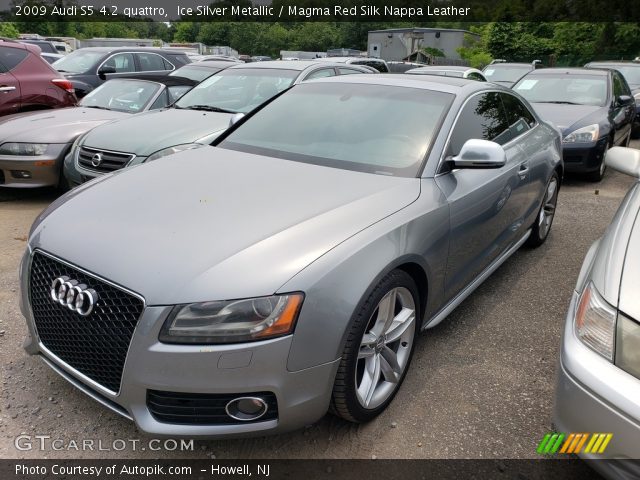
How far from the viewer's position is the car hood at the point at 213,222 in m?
1.92

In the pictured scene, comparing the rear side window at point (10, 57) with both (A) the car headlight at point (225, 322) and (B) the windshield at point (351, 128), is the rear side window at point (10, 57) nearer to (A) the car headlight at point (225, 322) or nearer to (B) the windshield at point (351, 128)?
(B) the windshield at point (351, 128)

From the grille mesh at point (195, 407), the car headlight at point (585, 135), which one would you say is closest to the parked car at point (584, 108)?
the car headlight at point (585, 135)

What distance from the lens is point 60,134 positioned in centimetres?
552

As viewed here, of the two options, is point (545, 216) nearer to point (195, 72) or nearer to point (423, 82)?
point (423, 82)

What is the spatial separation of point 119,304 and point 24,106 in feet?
19.8

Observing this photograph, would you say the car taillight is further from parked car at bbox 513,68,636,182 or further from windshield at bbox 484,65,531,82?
windshield at bbox 484,65,531,82

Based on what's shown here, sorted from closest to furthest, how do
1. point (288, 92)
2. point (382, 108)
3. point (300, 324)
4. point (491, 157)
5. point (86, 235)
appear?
point (300, 324) < point (86, 235) < point (491, 157) < point (382, 108) < point (288, 92)

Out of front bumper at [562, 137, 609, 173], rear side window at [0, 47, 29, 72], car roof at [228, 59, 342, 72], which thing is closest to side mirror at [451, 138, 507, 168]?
car roof at [228, 59, 342, 72]

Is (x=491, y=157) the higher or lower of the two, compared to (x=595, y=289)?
higher

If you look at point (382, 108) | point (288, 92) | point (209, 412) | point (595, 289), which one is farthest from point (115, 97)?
point (595, 289)

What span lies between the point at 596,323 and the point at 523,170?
6.92 feet

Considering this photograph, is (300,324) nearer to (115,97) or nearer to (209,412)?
(209,412)

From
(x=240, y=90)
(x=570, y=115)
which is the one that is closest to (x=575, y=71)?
(x=570, y=115)

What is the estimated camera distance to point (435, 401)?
8.53ft
